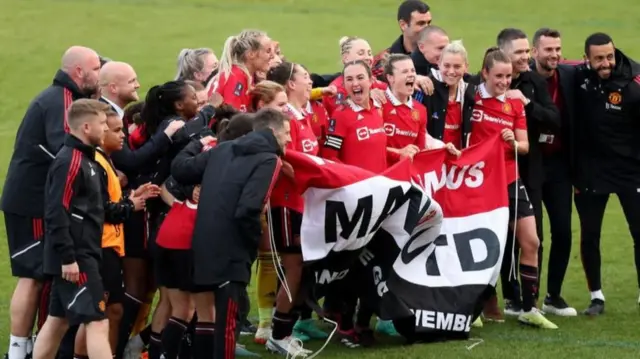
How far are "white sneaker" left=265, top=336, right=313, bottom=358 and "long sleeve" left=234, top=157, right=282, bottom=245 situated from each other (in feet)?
4.58

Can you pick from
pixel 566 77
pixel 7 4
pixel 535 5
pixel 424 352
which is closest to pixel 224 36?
pixel 7 4

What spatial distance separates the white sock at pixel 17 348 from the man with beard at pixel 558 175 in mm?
4130

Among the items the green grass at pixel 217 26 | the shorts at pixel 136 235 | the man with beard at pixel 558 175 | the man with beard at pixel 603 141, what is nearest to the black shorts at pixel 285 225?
the shorts at pixel 136 235

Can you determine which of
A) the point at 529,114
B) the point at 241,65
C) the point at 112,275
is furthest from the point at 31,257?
the point at 529,114

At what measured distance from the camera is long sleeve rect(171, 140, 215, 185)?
25.9 feet

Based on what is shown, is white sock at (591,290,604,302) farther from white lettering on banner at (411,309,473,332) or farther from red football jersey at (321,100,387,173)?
red football jersey at (321,100,387,173)

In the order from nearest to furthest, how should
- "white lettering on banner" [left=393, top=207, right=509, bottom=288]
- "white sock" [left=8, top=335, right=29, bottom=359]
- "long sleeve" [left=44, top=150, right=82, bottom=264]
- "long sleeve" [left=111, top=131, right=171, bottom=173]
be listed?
"long sleeve" [left=44, top=150, right=82, bottom=264]
"long sleeve" [left=111, top=131, right=171, bottom=173]
"white sock" [left=8, top=335, right=29, bottom=359]
"white lettering on banner" [left=393, top=207, right=509, bottom=288]

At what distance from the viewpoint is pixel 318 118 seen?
380 inches

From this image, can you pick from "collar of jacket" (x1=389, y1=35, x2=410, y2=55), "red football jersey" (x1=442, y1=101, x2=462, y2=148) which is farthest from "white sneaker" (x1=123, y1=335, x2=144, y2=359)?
"collar of jacket" (x1=389, y1=35, x2=410, y2=55)

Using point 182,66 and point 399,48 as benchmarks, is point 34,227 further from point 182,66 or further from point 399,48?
point 399,48

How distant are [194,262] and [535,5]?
70.9ft

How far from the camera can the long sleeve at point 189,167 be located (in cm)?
790

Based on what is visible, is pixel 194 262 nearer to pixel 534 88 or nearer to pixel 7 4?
pixel 534 88

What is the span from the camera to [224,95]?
31.0ft
